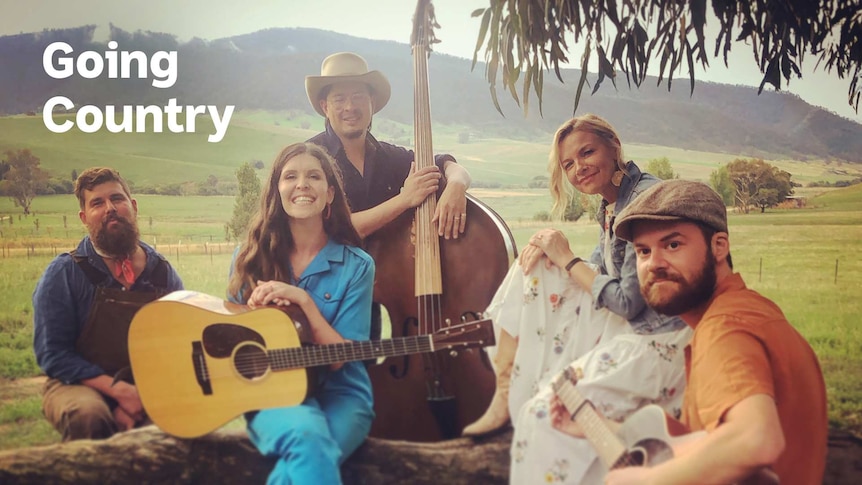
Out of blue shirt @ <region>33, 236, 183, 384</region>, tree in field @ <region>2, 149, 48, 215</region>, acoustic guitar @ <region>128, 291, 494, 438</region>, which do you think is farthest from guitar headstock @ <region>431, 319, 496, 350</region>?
tree in field @ <region>2, 149, 48, 215</region>

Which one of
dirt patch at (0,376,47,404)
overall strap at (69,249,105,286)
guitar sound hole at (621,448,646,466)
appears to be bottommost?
guitar sound hole at (621,448,646,466)

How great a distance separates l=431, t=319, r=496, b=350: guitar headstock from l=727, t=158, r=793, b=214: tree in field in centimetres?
138

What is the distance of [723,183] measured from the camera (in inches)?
147

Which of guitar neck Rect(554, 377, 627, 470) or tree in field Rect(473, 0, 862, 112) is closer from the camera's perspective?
guitar neck Rect(554, 377, 627, 470)

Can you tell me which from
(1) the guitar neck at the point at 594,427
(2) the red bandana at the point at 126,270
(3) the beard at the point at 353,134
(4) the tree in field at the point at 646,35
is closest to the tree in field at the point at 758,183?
(4) the tree in field at the point at 646,35

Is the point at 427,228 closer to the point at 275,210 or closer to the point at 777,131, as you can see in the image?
the point at 275,210

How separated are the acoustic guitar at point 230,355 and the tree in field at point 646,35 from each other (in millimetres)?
1227

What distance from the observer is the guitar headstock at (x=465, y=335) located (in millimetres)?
3314

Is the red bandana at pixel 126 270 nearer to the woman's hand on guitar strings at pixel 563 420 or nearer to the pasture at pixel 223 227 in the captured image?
the pasture at pixel 223 227

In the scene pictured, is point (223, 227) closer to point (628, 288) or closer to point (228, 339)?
point (228, 339)

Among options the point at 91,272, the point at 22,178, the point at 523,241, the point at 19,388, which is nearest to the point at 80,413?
the point at 19,388

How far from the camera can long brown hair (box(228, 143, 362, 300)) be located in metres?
3.41

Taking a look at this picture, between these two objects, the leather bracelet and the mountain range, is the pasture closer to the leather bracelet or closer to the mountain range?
the mountain range

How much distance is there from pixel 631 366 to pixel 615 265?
443 mm
